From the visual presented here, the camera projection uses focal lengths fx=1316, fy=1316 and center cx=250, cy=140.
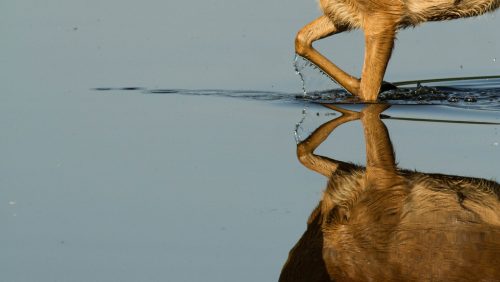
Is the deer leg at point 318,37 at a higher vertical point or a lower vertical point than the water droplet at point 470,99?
higher

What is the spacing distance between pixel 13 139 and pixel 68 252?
→ 2.25 metres

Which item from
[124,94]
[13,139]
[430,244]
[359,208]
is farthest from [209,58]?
[430,244]

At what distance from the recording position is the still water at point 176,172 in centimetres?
646

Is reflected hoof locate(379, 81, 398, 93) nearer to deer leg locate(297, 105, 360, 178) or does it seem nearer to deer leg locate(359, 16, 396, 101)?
deer leg locate(359, 16, 396, 101)

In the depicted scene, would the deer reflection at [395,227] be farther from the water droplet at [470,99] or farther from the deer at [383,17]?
the water droplet at [470,99]

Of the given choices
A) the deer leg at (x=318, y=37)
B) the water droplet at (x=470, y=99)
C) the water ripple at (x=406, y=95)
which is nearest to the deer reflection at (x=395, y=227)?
the water ripple at (x=406, y=95)

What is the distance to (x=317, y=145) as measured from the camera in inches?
335

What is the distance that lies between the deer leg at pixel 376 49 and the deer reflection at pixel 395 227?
1.70 meters

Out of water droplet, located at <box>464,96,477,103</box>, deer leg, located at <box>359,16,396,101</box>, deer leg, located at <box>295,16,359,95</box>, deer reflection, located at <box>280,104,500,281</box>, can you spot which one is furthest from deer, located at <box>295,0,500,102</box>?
deer reflection, located at <box>280,104,500,281</box>

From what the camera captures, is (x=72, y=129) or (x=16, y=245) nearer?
(x=16, y=245)

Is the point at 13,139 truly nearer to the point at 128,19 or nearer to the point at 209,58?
the point at 209,58

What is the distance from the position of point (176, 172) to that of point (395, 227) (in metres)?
1.58

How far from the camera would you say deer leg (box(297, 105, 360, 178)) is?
8004 millimetres

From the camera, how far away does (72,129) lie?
8.91m
